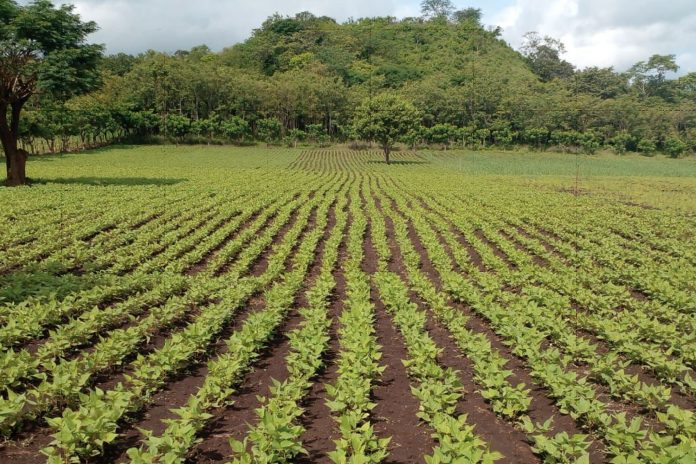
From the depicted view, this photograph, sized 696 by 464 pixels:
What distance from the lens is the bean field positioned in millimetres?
4621

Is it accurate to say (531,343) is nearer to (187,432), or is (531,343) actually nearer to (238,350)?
(238,350)

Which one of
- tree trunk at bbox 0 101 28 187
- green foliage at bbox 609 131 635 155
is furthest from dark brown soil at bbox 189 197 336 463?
green foliage at bbox 609 131 635 155

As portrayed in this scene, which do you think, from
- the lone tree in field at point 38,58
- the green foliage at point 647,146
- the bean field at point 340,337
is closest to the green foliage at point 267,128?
the lone tree in field at point 38,58

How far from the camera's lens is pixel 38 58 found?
23.3 meters

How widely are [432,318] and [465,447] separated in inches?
195

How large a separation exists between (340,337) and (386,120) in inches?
2168

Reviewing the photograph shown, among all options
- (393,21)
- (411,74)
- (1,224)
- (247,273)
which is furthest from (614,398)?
(393,21)

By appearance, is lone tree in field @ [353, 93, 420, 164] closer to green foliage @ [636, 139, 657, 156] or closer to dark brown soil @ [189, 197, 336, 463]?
green foliage @ [636, 139, 657, 156]

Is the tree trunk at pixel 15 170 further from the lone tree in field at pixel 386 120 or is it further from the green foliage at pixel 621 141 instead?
the green foliage at pixel 621 141

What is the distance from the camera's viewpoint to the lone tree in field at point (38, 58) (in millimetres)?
22438

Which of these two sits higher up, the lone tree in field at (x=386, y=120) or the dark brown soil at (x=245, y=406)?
the lone tree in field at (x=386, y=120)

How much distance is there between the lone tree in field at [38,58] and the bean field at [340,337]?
7.34 metres

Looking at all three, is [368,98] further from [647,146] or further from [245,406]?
[245,406]

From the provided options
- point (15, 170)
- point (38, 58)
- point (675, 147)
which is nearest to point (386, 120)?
point (38, 58)
